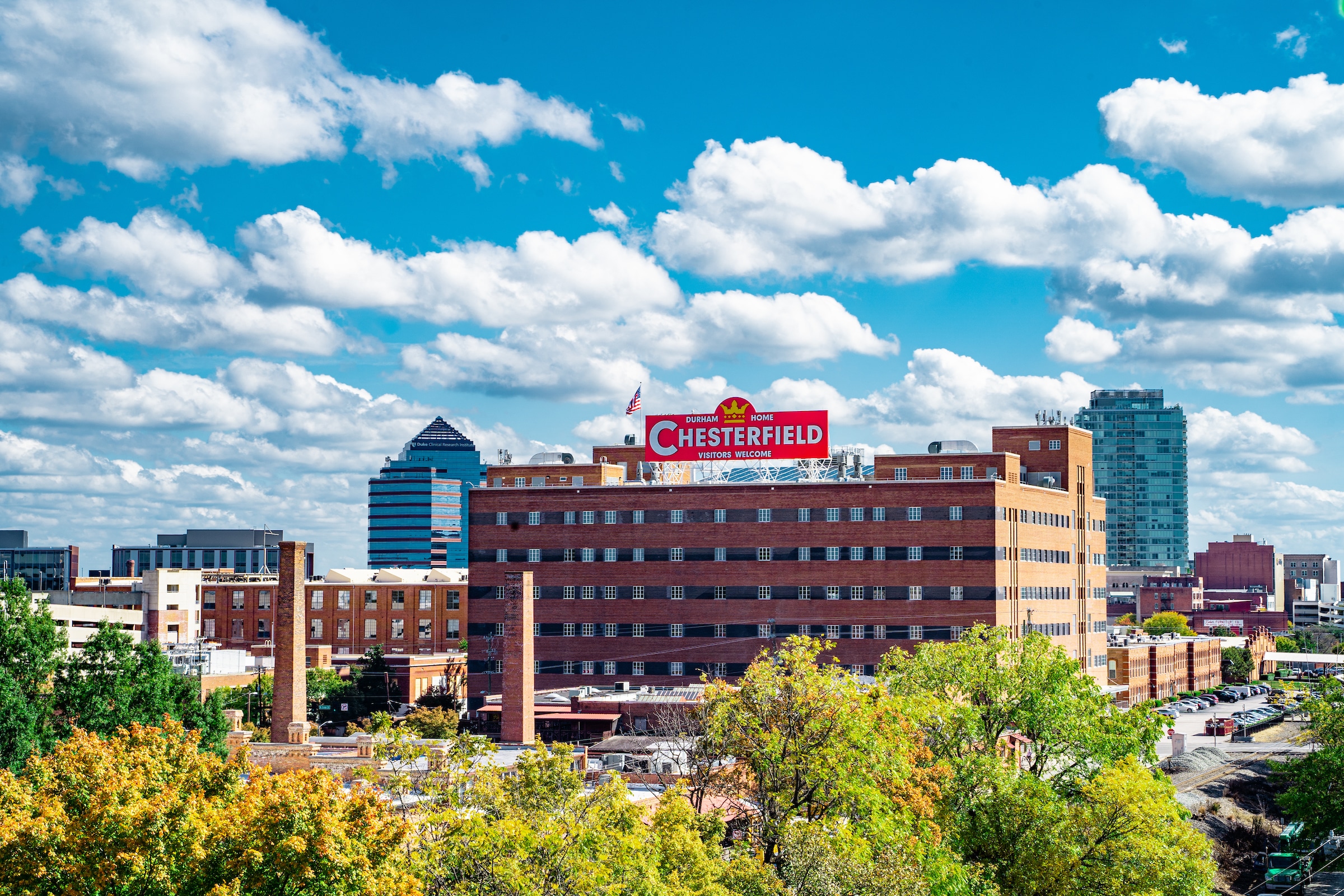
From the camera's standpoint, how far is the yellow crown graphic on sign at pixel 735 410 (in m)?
124

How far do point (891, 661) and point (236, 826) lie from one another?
4908 cm

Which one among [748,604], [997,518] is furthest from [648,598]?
[997,518]

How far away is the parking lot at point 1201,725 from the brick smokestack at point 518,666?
57.5m

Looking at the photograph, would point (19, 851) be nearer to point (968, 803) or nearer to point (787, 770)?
point (787, 770)

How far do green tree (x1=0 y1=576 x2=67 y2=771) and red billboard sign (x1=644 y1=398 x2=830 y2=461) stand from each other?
6646cm

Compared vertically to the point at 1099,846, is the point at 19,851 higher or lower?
higher

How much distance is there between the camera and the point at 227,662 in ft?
481

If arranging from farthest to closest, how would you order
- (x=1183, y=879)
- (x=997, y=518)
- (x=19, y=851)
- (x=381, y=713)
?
(x=997, y=518)
(x=1183, y=879)
(x=381, y=713)
(x=19, y=851)

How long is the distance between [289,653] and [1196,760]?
75.9 meters

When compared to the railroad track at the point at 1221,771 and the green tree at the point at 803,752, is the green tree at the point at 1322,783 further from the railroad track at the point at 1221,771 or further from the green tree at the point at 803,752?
the green tree at the point at 803,752

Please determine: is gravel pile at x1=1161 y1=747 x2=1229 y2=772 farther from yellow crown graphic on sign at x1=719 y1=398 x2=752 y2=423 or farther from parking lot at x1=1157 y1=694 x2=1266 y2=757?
yellow crown graphic on sign at x1=719 y1=398 x2=752 y2=423

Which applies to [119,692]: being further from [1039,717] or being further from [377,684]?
[377,684]

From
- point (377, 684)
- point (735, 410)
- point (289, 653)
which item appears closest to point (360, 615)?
point (377, 684)

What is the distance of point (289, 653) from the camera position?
3209 inches
